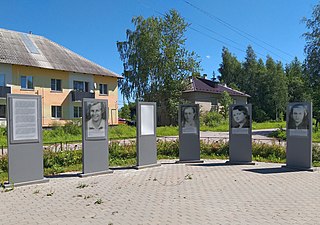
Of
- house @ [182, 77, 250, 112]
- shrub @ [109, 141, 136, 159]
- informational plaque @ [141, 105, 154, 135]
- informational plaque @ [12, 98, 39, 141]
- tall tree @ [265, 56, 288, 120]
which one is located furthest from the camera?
tall tree @ [265, 56, 288, 120]

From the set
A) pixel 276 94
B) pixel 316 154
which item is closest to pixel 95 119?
pixel 316 154

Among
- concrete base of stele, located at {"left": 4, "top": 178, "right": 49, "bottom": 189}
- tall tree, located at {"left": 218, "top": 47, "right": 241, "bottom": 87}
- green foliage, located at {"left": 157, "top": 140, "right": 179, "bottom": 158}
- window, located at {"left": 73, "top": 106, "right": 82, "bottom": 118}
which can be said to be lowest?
concrete base of stele, located at {"left": 4, "top": 178, "right": 49, "bottom": 189}

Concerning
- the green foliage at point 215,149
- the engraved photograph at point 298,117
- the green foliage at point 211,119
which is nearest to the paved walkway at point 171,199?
the engraved photograph at point 298,117

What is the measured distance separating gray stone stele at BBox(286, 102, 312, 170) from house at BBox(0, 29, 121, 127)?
2421cm

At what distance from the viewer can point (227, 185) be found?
7250 millimetres

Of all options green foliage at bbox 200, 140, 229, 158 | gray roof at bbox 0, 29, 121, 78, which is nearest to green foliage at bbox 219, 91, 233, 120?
gray roof at bbox 0, 29, 121, 78

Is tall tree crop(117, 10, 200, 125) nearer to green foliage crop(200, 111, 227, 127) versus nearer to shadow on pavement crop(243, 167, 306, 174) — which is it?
green foliage crop(200, 111, 227, 127)

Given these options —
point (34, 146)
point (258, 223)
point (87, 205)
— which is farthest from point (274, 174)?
point (34, 146)

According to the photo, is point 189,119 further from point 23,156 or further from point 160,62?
point 160,62

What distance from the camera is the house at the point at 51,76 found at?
28.1 metres

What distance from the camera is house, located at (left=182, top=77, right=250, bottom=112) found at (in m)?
44.4

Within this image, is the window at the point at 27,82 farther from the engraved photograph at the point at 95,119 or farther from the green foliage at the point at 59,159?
the engraved photograph at the point at 95,119

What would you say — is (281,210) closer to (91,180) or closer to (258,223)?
Result: (258,223)

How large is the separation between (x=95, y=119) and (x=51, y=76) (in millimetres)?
23688
